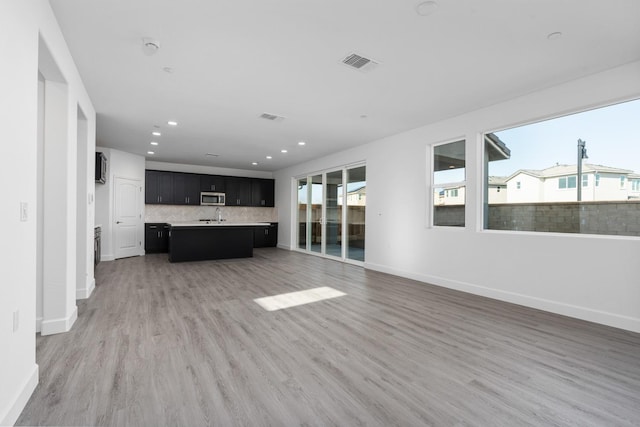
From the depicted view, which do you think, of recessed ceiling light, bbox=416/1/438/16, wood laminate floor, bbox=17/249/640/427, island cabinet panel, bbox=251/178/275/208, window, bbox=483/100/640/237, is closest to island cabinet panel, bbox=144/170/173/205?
island cabinet panel, bbox=251/178/275/208

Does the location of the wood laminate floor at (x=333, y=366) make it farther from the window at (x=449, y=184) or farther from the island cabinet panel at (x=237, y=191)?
the island cabinet panel at (x=237, y=191)

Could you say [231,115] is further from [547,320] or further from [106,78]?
[547,320]

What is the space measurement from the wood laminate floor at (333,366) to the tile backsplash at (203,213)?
538 centimetres

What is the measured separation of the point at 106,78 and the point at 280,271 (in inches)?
164

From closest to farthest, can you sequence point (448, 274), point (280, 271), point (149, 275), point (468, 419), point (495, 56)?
point (468, 419) < point (495, 56) < point (448, 274) < point (149, 275) < point (280, 271)

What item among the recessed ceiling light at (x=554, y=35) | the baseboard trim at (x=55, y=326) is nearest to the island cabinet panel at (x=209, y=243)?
the baseboard trim at (x=55, y=326)

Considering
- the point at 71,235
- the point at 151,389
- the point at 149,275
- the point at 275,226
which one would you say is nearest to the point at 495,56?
the point at 151,389

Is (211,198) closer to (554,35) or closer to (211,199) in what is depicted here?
(211,199)

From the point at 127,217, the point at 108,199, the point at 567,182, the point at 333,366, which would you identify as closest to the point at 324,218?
the point at 127,217

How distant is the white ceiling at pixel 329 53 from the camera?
7.88ft

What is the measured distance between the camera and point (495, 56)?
305 cm

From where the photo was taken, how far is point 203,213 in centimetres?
987

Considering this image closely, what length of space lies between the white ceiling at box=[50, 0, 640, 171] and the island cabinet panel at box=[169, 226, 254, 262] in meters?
2.97

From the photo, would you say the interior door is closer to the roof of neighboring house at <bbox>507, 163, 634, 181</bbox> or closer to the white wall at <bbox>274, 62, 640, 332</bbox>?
the white wall at <bbox>274, 62, 640, 332</bbox>
